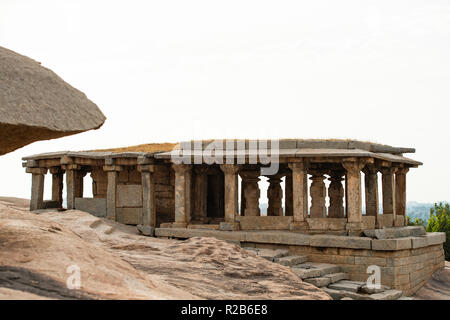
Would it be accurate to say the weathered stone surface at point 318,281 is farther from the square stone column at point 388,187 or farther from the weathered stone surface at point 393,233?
the square stone column at point 388,187

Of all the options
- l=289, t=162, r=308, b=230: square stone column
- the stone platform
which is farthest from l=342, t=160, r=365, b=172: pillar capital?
the stone platform

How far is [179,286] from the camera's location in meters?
5.23

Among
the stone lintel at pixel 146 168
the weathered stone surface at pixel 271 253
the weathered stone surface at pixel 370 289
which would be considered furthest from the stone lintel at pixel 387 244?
the stone lintel at pixel 146 168

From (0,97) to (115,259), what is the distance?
2100mm

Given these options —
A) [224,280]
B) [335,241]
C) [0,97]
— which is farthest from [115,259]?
[335,241]

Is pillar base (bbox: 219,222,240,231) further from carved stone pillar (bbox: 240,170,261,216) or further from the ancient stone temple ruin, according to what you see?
carved stone pillar (bbox: 240,170,261,216)

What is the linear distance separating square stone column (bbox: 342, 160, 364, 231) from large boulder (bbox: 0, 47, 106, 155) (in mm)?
9196

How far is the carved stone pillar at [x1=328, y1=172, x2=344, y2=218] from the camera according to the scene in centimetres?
1727

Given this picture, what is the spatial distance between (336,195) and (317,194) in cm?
122

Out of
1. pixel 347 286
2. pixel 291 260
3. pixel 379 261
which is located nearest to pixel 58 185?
pixel 291 260

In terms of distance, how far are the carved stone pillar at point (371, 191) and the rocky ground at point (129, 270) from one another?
871 centimetres

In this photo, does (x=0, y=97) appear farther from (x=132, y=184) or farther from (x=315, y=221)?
(x=132, y=184)

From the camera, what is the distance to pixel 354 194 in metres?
13.2

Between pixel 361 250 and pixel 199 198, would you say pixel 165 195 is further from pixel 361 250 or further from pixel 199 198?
pixel 361 250
